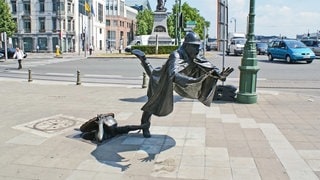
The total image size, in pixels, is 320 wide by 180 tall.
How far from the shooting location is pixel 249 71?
927cm

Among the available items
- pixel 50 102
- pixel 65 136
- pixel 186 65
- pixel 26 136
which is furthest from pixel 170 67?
pixel 50 102

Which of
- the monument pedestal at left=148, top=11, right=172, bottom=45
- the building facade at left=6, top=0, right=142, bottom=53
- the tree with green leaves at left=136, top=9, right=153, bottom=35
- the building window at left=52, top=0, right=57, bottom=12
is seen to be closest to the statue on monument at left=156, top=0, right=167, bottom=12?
the monument pedestal at left=148, top=11, right=172, bottom=45

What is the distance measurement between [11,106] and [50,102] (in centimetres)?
105

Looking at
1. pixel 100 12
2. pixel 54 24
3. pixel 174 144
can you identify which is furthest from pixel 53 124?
pixel 100 12

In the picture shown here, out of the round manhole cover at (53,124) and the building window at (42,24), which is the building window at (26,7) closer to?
the building window at (42,24)

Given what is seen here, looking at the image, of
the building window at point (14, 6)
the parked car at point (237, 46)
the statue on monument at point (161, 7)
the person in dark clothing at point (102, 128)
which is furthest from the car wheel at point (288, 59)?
the building window at point (14, 6)

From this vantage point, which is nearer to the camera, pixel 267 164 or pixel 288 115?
pixel 267 164

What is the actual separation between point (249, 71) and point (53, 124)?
208 inches

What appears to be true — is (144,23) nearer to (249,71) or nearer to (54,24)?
(54,24)

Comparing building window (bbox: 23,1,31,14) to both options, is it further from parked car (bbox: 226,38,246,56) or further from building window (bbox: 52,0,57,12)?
parked car (bbox: 226,38,246,56)

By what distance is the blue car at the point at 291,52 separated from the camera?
24391 millimetres

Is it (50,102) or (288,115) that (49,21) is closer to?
(50,102)

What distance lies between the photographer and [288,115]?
7969 mm

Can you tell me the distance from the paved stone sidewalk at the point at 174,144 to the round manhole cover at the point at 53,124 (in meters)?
0.02
